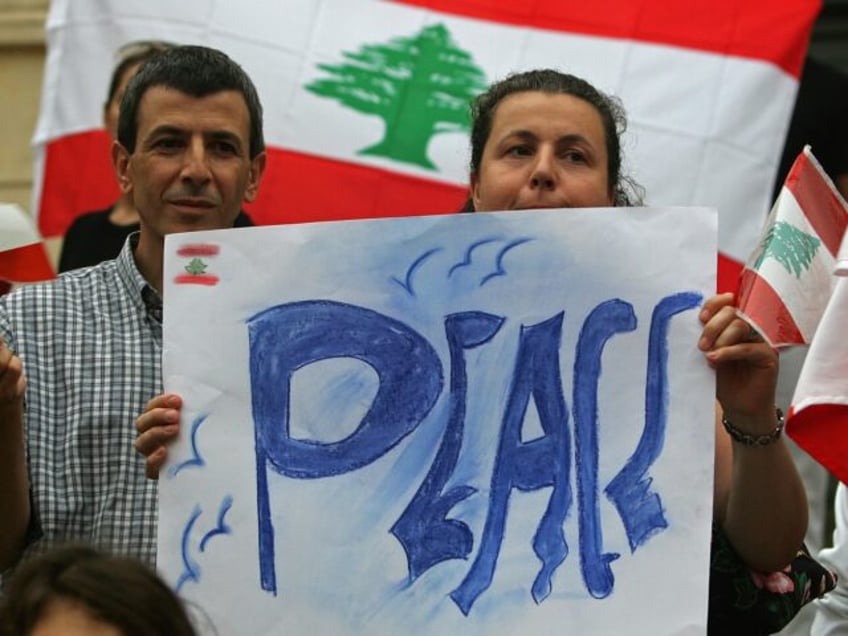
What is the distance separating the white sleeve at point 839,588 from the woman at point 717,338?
41.4 inches

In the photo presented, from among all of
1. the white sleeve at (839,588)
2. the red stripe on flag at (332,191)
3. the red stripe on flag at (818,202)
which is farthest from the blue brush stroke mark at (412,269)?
the red stripe on flag at (332,191)

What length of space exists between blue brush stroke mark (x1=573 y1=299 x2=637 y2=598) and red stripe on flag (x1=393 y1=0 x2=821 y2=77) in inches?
109

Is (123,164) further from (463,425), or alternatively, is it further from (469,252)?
(463,425)

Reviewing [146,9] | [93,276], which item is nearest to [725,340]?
[93,276]

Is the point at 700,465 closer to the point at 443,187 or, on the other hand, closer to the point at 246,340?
the point at 246,340

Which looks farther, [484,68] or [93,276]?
[484,68]

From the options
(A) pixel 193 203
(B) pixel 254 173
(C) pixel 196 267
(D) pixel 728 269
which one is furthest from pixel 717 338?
(D) pixel 728 269

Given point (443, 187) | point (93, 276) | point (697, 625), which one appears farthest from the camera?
point (443, 187)

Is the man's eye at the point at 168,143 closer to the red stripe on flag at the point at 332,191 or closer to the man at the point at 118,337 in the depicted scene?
the man at the point at 118,337

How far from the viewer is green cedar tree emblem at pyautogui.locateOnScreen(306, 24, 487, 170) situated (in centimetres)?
577

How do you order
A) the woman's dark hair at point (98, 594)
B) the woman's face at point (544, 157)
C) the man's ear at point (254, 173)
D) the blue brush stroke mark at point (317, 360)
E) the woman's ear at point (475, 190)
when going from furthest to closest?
the man's ear at point (254, 173)
the woman's ear at point (475, 190)
the woman's face at point (544, 157)
the blue brush stroke mark at point (317, 360)
the woman's dark hair at point (98, 594)

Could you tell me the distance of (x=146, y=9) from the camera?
5945 mm

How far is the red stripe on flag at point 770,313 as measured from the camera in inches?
114

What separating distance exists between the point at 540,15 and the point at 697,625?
10.6 ft
